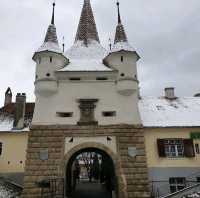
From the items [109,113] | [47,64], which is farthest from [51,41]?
[109,113]

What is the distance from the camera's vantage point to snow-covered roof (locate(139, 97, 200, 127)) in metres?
21.6

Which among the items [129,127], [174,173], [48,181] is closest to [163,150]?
[174,173]

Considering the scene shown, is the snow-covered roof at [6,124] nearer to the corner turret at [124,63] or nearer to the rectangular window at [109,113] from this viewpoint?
the rectangular window at [109,113]

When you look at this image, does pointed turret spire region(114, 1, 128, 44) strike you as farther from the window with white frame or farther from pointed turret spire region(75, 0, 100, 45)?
the window with white frame

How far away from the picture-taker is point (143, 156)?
1945cm

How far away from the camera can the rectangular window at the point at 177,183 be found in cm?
1998

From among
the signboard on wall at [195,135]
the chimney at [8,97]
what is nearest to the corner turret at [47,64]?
the signboard on wall at [195,135]

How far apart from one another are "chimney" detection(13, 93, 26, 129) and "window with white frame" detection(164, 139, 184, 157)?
44.7 feet

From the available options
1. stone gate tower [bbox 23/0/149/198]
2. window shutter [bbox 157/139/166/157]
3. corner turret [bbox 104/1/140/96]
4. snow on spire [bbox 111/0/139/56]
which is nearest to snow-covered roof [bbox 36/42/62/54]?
stone gate tower [bbox 23/0/149/198]

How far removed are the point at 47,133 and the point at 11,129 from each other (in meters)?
7.74

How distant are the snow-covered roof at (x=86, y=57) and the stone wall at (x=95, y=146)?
4.91 metres

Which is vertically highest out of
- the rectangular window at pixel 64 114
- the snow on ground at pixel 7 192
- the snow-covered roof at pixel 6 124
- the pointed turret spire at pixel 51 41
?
the pointed turret spire at pixel 51 41

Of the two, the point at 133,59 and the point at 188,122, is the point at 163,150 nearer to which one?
the point at 188,122

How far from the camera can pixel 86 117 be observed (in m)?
20.3
